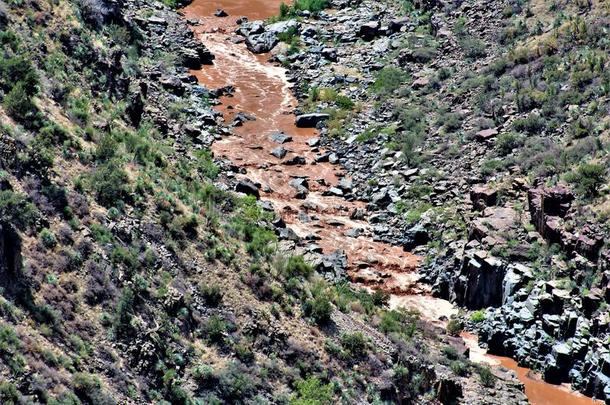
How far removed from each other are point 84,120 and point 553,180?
68.7 ft

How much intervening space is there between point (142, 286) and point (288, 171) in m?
25.2

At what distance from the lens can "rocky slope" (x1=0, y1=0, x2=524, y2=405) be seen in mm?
27469

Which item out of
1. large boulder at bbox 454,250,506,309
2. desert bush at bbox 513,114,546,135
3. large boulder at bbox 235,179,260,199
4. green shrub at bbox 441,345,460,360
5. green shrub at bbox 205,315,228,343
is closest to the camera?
green shrub at bbox 205,315,228,343

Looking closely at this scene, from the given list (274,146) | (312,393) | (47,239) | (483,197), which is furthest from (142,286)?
(274,146)

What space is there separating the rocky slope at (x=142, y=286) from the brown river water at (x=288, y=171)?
2.99 m

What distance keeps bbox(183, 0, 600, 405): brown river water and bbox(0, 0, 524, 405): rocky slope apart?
299 cm

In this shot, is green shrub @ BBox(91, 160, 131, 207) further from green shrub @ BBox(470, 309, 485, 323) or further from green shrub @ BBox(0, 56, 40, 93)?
green shrub @ BBox(470, 309, 485, 323)

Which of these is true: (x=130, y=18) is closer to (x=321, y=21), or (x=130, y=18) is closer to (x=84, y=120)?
(x=321, y=21)

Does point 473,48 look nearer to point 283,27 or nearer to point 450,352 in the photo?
point 283,27

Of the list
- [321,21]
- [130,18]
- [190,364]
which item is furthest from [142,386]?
[321,21]

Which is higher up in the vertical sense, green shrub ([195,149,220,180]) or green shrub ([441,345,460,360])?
green shrub ([195,149,220,180])

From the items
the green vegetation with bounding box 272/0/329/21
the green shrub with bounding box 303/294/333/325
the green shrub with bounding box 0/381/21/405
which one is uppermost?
the green vegetation with bounding box 272/0/329/21

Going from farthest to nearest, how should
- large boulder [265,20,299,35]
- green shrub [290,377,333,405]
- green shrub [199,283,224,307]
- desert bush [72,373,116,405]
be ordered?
large boulder [265,20,299,35], green shrub [199,283,224,307], green shrub [290,377,333,405], desert bush [72,373,116,405]

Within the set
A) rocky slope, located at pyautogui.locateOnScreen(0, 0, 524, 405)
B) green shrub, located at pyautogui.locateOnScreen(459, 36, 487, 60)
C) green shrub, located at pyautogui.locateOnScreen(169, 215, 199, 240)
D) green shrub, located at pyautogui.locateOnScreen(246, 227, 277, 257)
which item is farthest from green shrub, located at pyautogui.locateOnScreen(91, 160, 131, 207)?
green shrub, located at pyautogui.locateOnScreen(459, 36, 487, 60)
